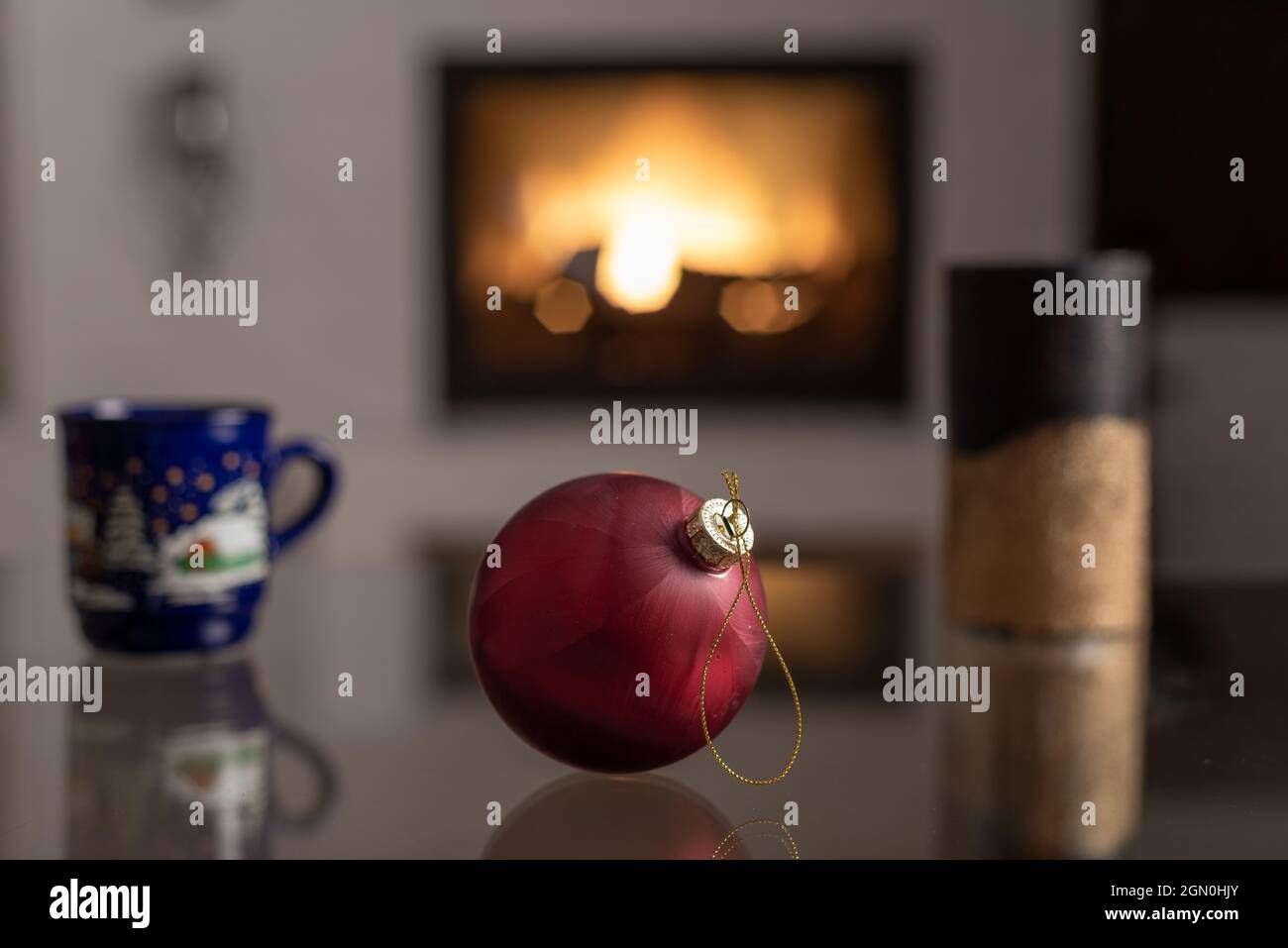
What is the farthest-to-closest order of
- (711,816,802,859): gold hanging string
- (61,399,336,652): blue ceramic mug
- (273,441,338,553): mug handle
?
(273,441,338,553): mug handle < (61,399,336,652): blue ceramic mug < (711,816,802,859): gold hanging string

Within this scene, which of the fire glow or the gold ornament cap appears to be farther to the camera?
the fire glow

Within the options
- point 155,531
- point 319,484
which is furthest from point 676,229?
point 155,531

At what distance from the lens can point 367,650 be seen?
660 mm

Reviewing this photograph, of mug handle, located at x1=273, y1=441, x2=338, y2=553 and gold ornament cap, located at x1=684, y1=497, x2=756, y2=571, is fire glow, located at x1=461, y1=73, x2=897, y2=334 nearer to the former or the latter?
mug handle, located at x1=273, y1=441, x2=338, y2=553

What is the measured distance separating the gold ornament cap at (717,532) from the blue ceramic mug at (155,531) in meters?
0.27

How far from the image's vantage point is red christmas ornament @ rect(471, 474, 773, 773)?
0.45 meters

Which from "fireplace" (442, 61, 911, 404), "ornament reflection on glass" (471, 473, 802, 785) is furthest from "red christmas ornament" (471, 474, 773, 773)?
"fireplace" (442, 61, 911, 404)

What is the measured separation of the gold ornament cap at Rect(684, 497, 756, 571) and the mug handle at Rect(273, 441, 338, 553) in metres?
0.33

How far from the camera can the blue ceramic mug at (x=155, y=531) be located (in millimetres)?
614

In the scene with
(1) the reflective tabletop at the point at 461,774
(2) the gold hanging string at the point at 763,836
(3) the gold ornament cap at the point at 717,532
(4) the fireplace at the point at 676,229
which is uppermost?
(4) the fireplace at the point at 676,229

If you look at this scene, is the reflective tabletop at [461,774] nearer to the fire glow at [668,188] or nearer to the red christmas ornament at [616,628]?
the red christmas ornament at [616,628]

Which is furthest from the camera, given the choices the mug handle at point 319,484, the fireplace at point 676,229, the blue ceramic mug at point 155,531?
the fireplace at point 676,229

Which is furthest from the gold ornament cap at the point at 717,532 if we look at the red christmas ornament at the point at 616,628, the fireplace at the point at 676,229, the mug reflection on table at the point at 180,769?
the fireplace at the point at 676,229

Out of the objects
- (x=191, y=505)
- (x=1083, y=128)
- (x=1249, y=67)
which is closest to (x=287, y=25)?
(x=1083, y=128)
